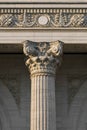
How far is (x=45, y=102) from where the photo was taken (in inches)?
728

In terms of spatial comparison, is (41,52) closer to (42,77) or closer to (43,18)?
(42,77)

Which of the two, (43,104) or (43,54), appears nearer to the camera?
(43,104)

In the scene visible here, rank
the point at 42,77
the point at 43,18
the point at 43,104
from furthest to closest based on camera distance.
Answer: the point at 43,18
the point at 42,77
the point at 43,104

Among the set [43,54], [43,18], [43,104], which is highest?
[43,18]

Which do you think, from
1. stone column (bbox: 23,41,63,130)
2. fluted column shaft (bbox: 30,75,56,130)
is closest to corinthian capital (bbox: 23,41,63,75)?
stone column (bbox: 23,41,63,130)

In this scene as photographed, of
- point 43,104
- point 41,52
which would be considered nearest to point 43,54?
point 41,52

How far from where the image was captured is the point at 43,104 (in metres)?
18.5

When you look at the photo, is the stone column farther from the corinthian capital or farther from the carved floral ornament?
the carved floral ornament

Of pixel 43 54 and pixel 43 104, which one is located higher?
pixel 43 54

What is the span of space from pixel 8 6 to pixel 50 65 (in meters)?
2.39

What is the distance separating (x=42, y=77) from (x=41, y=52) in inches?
31.7

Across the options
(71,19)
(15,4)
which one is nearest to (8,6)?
(15,4)

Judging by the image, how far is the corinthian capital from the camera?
18.8 metres

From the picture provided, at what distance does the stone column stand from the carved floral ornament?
0.64 meters
